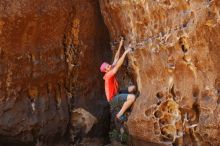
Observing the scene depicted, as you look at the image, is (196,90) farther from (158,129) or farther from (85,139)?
(85,139)

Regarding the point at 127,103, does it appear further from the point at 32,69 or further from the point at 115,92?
the point at 32,69

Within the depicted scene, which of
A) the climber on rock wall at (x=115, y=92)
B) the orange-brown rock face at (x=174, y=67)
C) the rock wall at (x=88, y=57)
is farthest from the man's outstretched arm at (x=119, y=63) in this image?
the rock wall at (x=88, y=57)

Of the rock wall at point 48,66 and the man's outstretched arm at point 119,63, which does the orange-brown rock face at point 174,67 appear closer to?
the man's outstretched arm at point 119,63

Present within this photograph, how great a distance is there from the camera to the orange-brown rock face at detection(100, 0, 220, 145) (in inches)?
278

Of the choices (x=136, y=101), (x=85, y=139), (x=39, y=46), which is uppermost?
(x=39, y=46)

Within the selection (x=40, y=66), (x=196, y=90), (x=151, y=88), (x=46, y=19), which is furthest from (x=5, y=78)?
(x=196, y=90)

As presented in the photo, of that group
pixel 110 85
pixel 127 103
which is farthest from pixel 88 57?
pixel 127 103

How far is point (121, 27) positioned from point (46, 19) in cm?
166

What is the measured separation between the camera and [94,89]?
10367 millimetres

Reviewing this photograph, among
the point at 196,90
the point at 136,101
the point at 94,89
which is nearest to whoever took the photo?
the point at 196,90

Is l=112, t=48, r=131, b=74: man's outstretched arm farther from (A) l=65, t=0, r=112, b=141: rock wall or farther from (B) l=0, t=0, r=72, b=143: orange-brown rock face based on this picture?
(B) l=0, t=0, r=72, b=143: orange-brown rock face

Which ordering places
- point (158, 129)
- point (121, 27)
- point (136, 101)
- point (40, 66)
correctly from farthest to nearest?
1. point (40, 66)
2. point (121, 27)
3. point (136, 101)
4. point (158, 129)

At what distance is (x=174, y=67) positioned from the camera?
7695 mm

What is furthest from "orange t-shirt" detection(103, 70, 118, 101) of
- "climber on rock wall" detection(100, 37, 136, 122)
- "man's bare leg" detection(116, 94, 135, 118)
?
"man's bare leg" detection(116, 94, 135, 118)
